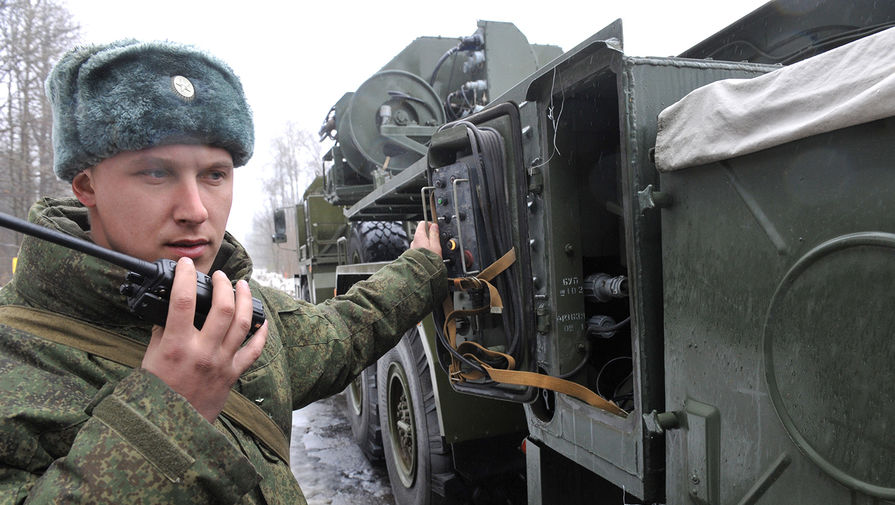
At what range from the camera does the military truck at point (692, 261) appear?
1079 mm

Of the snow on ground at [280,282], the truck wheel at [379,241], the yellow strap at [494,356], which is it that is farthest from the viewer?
the snow on ground at [280,282]

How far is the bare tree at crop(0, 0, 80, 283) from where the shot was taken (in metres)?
12.5

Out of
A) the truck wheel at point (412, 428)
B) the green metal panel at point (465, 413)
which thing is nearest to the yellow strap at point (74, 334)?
the green metal panel at point (465, 413)

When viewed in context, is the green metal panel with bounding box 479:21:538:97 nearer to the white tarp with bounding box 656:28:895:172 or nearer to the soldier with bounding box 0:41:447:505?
the white tarp with bounding box 656:28:895:172

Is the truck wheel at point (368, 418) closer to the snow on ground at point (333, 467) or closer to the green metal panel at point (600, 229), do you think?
the snow on ground at point (333, 467)

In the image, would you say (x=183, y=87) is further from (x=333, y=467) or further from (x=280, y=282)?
(x=280, y=282)

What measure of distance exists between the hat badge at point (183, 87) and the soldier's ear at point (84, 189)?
239 mm

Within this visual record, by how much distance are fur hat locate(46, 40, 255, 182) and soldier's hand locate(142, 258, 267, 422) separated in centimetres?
30

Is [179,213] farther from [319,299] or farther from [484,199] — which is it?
[319,299]

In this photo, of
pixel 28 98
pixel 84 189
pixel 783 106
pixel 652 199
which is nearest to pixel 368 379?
pixel 652 199

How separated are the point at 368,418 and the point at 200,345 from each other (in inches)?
147

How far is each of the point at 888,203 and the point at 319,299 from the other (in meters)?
7.47

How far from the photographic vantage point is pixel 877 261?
3.38 feet

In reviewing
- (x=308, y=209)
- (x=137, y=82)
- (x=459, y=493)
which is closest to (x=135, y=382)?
(x=137, y=82)
